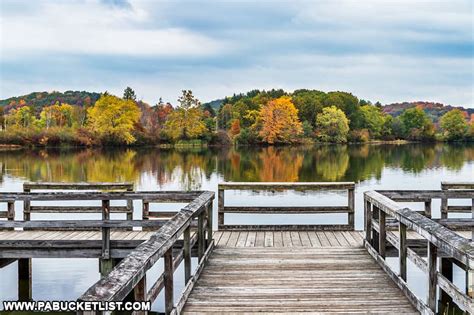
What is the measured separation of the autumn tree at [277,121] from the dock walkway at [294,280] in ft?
281

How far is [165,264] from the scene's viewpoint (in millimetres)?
5074

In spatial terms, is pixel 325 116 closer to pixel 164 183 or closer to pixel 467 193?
pixel 164 183

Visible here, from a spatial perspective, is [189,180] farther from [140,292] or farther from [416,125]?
[416,125]

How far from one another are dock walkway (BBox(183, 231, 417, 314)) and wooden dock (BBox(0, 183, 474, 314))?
0.04ft

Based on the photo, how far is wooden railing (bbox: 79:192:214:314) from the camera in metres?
3.35

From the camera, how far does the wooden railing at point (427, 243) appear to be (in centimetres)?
443

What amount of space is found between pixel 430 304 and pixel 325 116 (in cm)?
9677

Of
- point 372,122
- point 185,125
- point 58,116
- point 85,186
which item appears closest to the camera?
point 85,186

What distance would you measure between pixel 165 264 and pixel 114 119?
7999cm

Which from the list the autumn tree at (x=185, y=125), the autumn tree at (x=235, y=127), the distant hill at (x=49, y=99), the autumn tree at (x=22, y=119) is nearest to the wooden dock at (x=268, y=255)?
the autumn tree at (x=185, y=125)

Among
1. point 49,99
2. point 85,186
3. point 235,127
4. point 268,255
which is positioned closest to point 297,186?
point 268,255

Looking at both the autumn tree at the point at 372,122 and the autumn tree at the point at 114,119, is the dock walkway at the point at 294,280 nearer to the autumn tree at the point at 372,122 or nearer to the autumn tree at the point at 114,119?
the autumn tree at the point at 114,119

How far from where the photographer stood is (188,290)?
19.4 ft

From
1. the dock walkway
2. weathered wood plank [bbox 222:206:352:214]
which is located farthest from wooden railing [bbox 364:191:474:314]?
weathered wood plank [bbox 222:206:352:214]
